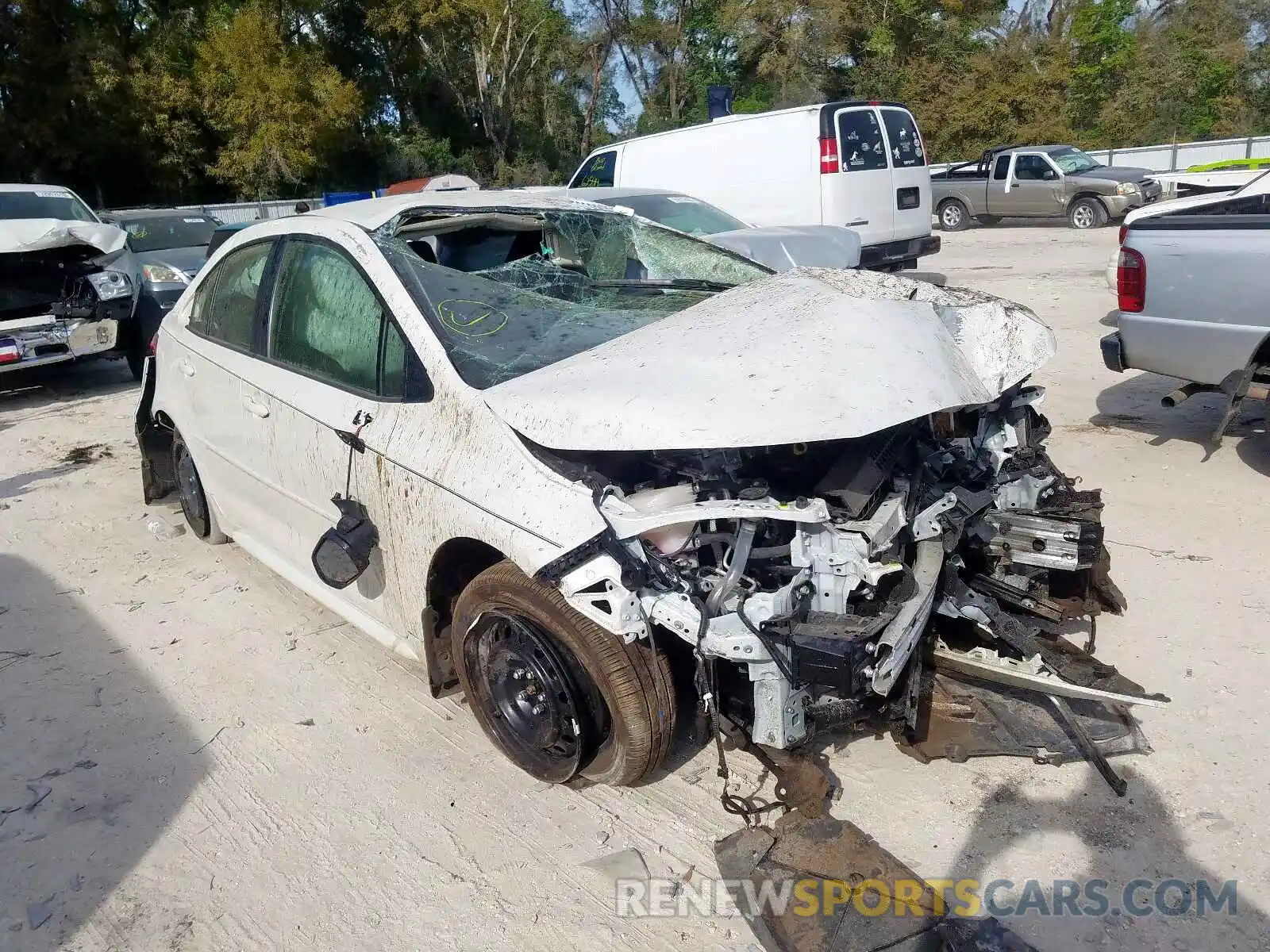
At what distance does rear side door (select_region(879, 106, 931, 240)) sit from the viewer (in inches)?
431

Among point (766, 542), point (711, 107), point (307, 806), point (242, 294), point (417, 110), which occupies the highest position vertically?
point (417, 110)

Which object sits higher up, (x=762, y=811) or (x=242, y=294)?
(x=242, y=294)

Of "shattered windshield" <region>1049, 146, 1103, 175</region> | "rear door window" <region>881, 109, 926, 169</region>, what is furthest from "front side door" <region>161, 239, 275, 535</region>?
"shattered windshield" <region>1049, 146, 1103, 175</region>

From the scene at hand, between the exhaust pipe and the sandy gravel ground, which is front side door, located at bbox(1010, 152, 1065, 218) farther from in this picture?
the sandy gravel ground

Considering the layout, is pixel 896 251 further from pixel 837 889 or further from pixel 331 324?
pixel 837 889

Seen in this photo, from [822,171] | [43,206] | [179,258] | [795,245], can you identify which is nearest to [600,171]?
[822,171]

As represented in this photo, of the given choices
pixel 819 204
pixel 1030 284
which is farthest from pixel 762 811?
pixel 1030 284

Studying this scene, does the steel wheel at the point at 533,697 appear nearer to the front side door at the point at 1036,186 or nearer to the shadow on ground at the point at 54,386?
the shadow on ground at the point at 54,386

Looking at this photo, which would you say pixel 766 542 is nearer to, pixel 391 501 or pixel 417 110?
pixel 391 501

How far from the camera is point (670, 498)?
9.02 feet

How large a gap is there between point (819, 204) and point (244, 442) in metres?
7.95

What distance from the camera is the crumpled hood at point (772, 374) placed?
2.59 meters

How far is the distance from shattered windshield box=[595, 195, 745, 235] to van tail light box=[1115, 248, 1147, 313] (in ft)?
11.0

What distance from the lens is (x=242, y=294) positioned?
4.20 m
